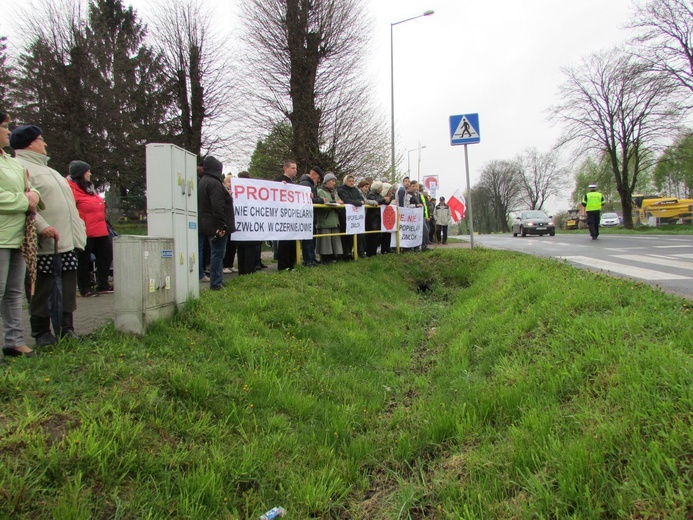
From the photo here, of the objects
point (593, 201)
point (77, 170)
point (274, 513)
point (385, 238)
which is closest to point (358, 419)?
point (274, 513)

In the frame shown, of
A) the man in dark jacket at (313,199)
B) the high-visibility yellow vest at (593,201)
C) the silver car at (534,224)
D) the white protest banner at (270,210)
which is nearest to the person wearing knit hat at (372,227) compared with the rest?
the man in dark jacket at (313,199)

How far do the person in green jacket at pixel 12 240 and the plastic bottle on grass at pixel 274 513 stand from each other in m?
2.23

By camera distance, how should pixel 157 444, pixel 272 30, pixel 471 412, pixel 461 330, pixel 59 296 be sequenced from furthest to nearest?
pixel 272 30
pixel 461 330
pixel 59 296
pixel 471 412
pixel 157 444

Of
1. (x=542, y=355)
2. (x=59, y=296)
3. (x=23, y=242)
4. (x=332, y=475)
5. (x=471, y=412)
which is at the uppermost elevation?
(x=23, y=242)

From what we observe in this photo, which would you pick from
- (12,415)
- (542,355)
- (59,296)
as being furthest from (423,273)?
(12,415)

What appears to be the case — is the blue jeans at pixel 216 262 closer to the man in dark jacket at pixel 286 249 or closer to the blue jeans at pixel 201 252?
the blue jeans at pixel 201 252

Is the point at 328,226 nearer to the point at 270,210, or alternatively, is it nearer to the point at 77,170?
the point at 270,210

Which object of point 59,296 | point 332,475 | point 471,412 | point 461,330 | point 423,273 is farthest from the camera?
point 423,273

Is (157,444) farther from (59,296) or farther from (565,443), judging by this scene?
(565,443)

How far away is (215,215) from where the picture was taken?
6367 millimetres

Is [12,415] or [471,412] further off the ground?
[12,415]

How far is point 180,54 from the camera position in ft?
76.8

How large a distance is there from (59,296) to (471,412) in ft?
11.6

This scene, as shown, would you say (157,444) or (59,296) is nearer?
(157,444)
